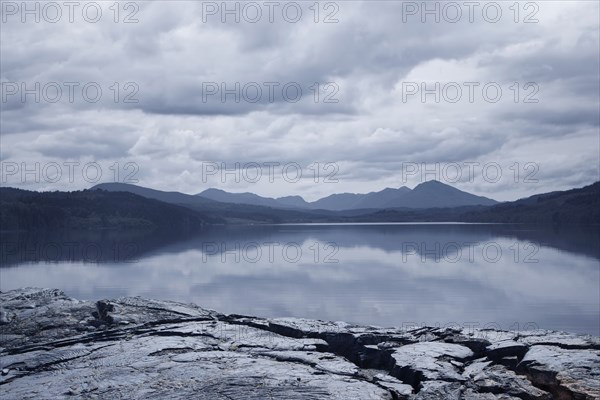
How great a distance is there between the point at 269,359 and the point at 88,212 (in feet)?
525

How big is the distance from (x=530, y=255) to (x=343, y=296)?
32.7 metres

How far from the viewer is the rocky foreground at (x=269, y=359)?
1040 cm

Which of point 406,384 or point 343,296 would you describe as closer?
point 406,384

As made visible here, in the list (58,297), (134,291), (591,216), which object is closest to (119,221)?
(591,216)

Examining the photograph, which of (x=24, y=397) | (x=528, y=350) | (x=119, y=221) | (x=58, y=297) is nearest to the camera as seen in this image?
(x=24, y=397)

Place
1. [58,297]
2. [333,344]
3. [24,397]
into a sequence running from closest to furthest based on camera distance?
1. [24,397]
2. [333,344]
3. [58,297]

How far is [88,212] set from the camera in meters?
161

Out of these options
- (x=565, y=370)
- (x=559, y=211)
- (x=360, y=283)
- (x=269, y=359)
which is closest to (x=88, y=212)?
(x=559, y=211)

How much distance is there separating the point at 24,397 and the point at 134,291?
72.9 feet

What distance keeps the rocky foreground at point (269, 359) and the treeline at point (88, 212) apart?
5015 inches

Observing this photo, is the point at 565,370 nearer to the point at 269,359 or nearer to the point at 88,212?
the point at 269,359

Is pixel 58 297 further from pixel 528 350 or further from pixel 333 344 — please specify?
pixel 528 350

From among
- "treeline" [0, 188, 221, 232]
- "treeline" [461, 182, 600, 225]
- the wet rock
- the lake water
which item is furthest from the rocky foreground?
"treeline" [461, 182, 600, 225]

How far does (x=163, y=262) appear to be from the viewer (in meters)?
51.1
